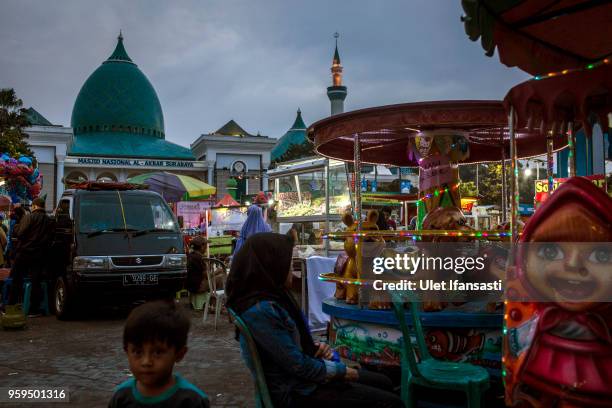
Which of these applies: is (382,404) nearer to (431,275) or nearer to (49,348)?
(431,275)

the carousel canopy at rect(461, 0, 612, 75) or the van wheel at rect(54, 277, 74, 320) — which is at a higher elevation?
the carousel canopy at rect(461, 0, 612, 75)

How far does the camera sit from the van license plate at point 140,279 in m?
9.48

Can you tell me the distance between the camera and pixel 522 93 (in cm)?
325

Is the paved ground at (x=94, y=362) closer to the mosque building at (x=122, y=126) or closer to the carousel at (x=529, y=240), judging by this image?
the carousel at (x=529, y=240)

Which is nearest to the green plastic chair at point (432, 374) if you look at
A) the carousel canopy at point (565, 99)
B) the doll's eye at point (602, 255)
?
the doll's eye at point (602, 255)

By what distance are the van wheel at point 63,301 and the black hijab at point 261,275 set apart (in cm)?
735

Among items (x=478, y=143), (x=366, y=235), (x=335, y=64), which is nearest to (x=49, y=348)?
(x=366, y=235)

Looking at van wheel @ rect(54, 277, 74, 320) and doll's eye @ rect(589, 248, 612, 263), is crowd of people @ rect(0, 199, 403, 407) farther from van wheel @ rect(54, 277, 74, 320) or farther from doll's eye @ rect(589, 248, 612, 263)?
van wheel @ rect(54, 277, 74, 320)

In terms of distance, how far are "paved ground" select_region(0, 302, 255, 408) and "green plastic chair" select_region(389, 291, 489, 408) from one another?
1.63 metres

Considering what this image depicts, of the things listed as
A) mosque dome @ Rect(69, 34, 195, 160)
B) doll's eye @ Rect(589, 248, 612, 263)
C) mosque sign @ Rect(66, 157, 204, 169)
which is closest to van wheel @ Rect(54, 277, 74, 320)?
doll's eye @ Rect(589, 248, 612, 263)

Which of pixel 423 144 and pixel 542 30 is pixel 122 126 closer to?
pixel 423 144

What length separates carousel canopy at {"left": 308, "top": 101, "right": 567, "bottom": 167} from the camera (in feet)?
16.9

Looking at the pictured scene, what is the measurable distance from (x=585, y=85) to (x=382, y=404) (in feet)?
6.93

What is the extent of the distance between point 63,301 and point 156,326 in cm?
823
